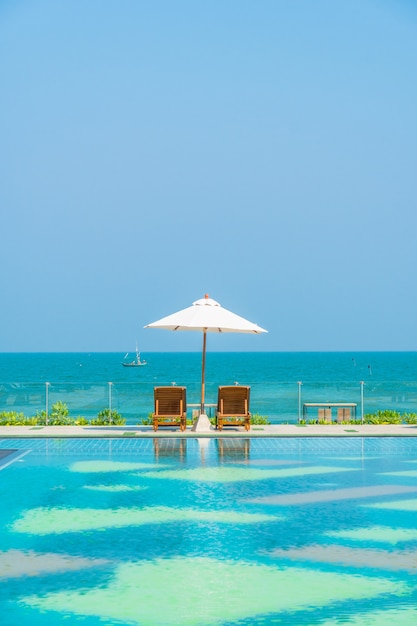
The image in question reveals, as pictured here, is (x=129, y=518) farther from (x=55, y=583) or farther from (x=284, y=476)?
(x=284, y=476)

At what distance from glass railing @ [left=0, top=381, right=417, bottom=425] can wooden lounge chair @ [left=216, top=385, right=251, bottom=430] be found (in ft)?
3.76

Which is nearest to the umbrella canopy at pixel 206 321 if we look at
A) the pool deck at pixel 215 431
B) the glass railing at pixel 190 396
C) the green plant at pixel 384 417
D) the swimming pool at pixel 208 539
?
the pool deck at pixel 215 431

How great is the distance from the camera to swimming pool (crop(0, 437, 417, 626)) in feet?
19.9

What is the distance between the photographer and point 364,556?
745 cm

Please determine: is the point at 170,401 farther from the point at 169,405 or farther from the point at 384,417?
the point at 384,417

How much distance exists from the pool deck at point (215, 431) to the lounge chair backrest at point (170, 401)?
0.40 m

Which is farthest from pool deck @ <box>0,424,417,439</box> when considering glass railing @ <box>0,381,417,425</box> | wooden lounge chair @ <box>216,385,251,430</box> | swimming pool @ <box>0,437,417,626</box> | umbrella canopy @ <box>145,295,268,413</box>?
swimming pool @ <box>0,437,417,626</box>

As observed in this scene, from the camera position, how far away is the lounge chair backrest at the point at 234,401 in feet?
54.2

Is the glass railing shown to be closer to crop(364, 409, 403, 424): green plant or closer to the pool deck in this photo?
crop(364, 409, 403, 424): green plant

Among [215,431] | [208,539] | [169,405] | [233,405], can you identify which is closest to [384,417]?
[233,405]

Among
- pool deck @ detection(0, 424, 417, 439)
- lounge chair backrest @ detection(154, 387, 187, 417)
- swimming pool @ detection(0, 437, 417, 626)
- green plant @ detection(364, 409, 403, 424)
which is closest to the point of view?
swimming pool @ detection(0, 437, 417, 626)

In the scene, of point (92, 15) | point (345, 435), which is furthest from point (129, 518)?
point (92, 15)

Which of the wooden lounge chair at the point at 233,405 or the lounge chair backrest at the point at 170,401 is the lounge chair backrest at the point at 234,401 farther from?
the lounge chair backrest at the point at 170,401

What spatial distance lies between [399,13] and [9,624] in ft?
96.2
